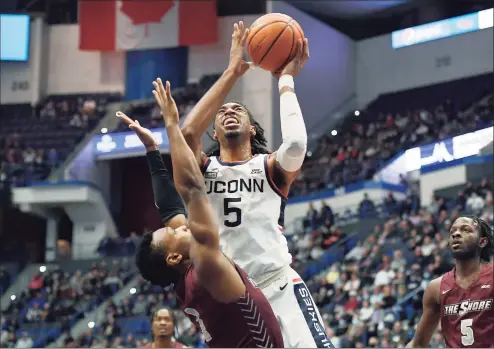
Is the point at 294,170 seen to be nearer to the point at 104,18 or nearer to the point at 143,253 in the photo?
the point at 143,253

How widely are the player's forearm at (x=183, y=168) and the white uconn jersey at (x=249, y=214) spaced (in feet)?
3.35

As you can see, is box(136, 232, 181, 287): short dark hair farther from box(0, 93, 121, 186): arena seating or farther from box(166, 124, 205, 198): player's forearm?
box(0, 93, 121, 186): arena seating

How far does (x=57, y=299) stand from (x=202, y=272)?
18161mm

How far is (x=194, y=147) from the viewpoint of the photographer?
4.95 m

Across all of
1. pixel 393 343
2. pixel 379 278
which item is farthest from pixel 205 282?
pixel 379 278

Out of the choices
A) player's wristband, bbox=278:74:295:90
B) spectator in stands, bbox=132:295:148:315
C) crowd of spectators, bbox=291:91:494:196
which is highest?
crowd of spectators, bbox=291:91:494:196

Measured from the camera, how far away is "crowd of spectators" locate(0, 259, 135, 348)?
19453 millimetres

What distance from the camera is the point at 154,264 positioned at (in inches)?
156

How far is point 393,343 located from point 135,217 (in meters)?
16.4

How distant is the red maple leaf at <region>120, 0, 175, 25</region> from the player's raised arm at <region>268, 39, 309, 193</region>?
23.4m

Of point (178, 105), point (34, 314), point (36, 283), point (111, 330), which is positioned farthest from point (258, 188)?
point (178, 105)

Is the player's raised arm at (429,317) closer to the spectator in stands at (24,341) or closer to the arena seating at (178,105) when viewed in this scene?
the spectator in stands at (24,341)

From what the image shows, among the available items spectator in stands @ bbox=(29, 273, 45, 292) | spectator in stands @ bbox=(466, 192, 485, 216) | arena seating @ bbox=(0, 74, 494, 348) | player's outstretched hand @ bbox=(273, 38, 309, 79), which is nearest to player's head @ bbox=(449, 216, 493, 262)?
player's outstretched hand @ bbox=(273, 38, 309, 79)

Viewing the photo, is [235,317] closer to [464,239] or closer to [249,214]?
[249,214]
